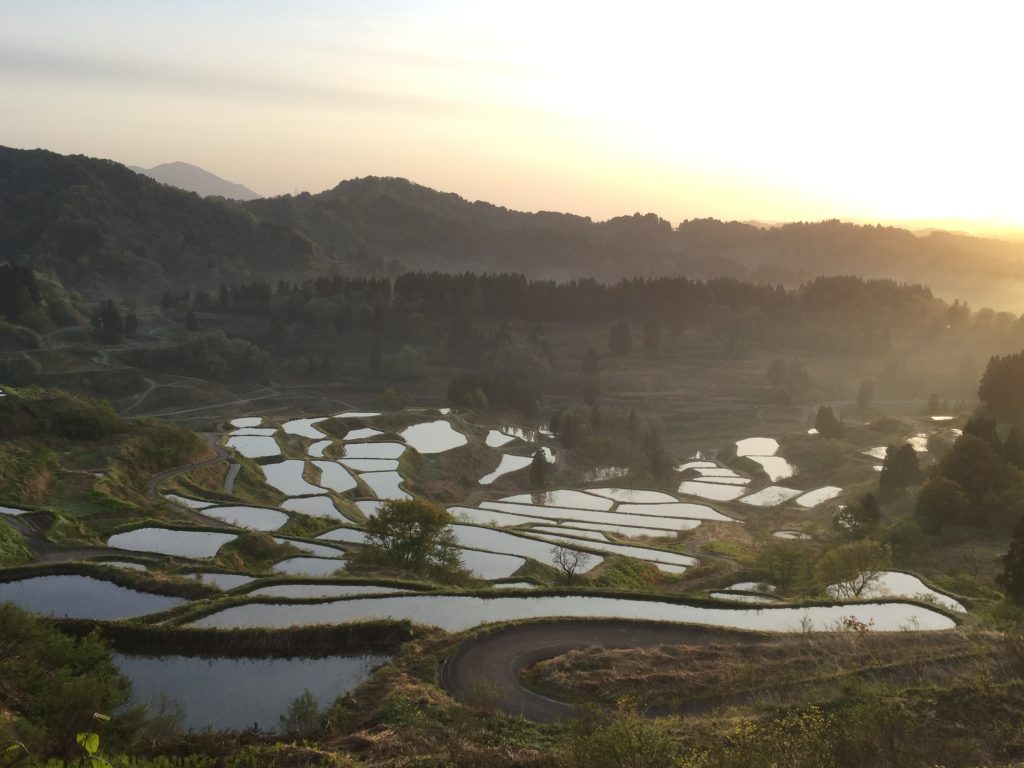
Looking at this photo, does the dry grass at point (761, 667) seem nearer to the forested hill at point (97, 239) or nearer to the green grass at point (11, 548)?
the green grass at point (11, 548)

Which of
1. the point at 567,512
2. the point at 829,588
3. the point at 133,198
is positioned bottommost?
the point at 567,512

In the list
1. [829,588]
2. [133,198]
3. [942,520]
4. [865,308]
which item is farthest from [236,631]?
[133,198]

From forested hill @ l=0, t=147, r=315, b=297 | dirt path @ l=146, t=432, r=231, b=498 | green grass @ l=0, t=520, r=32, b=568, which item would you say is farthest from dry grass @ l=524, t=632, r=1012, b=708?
forested hill @ l=0, t=147, r=315, b=297

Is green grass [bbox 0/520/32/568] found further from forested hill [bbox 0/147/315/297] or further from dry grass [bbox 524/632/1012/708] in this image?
forested hill [bbox 0/147/315/297]

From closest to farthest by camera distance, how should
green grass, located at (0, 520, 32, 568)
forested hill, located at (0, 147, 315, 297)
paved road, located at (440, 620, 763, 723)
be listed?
1. paved road, located at (440, 620, 763, 723)
2. green grass, located at (0, 520, 32, 568)
3. forested hill, located at (0, 147, 315, 297)

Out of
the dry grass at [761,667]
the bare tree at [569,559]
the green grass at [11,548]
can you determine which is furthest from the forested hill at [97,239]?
the dry grass at [761,667]

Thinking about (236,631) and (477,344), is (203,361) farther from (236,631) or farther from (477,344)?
(236,631)
